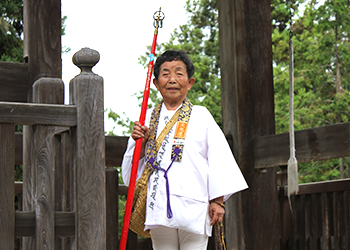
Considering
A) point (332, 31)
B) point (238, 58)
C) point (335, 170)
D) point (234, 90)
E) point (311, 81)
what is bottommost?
point (335, 170)

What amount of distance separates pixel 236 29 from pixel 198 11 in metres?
16.5

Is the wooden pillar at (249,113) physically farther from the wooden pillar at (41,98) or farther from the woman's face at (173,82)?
the wooden pillar at (41,98)

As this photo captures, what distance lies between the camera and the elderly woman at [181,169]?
251 cm

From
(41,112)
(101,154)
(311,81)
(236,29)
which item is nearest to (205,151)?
(101,154)

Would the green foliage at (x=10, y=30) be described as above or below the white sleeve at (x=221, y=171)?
above

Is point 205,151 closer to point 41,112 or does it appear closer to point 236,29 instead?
point 41,112

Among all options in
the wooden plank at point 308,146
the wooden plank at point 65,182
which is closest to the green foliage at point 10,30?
the wooden plank at point 308,146

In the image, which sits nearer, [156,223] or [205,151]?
[156,223]

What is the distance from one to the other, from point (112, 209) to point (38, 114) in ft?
4.37

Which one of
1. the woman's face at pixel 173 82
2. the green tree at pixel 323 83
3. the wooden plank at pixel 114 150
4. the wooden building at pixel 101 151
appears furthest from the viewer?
the green tree at pixel 323 83

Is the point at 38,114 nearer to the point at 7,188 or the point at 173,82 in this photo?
the point at 7,188

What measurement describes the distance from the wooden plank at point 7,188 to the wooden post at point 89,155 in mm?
268

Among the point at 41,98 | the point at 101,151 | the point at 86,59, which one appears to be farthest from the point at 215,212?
the point at 41,98

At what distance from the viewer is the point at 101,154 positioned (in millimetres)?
2250
